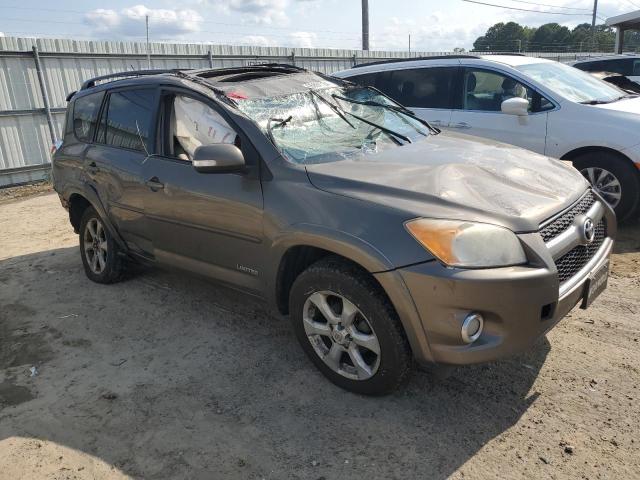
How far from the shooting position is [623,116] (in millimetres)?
5164

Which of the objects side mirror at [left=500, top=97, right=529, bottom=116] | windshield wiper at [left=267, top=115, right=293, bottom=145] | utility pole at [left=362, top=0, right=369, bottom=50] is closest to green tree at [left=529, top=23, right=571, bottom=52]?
utility pole at [left=362, top=0, right=369, bottom=50]

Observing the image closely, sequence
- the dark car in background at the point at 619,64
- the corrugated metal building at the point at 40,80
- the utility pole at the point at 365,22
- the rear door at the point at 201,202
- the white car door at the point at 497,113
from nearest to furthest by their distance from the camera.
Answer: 1. the rear door at the point at 201,202
2. the white car door at the point at 497,113
3. the corrugated metal building at the point at 40,80
4. the dark car in background at the point at 619,64
5. the utility pole at the point at 365,22

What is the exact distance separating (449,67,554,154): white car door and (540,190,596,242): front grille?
2.52 meters

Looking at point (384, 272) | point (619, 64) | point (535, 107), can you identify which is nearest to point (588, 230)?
point (384, 272)

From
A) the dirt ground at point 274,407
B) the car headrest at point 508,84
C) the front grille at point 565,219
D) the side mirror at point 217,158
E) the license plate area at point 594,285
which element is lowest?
the dirt ground at point 274,407

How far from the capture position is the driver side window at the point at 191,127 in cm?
352

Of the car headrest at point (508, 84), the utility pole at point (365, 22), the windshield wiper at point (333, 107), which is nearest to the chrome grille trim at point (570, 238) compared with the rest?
the windshield wiper at point (333, 107)

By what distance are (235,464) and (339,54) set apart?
45.8ft

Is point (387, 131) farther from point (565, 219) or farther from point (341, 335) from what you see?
point (341, 335)

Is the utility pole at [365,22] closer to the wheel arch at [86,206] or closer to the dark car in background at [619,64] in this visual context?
the dark car in background at [619,64]

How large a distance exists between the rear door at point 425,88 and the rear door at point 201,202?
3282 mm

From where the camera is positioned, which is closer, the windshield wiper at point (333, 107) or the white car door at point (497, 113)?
the windshield wiper at point (333, 107)

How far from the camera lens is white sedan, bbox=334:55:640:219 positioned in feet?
16.9

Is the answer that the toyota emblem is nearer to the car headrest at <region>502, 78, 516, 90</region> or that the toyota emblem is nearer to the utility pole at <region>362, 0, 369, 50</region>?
the car headrest at <region>502, 78, 516, 90</region>
